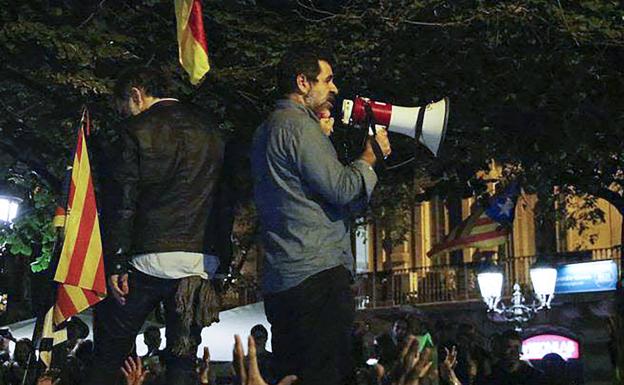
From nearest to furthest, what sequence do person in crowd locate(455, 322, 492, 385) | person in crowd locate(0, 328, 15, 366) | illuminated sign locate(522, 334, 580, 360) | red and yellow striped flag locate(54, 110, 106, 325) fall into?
1. red and yellow striped flag locate(54, 110, 106, 325)
2. person in crowd locate(455, 322, 492, 385)
3. person in crowd locate(0, 328, 15, 366)
4. illuminated sign locate(522, 334, 580, 360)

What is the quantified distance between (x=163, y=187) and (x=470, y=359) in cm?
555

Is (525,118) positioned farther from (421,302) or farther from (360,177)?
(421,302)

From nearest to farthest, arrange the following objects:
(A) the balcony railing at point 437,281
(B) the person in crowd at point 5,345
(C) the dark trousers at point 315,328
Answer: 1. (C) the dark trousers at point 315,328
2. (B) the person in crowd at point 5,345
3. (A) the balcony railing at point 437,281

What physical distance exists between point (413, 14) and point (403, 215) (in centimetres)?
1407

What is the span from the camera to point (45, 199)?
20797 mm

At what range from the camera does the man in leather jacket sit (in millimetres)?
5039

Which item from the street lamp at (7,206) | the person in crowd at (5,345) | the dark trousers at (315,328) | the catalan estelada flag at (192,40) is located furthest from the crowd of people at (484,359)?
the street lamp at (7,206)

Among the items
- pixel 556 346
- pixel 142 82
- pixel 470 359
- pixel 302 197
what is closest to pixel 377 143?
pixel 302 197

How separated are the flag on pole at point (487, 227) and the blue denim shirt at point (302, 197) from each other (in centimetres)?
1290

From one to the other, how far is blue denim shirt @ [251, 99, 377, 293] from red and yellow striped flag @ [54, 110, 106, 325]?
1.62 m

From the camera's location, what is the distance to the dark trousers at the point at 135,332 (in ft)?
16.6

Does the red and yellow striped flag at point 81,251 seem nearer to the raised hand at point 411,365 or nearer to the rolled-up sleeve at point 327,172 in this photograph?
the rolled-up sleeve at point 327,172

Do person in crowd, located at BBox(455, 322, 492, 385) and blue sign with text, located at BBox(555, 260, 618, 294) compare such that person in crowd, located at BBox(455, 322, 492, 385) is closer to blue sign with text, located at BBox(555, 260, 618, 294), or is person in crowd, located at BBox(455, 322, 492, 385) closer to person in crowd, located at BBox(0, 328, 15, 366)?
person in crowd, located at BBox(0, 328, 15, 366)

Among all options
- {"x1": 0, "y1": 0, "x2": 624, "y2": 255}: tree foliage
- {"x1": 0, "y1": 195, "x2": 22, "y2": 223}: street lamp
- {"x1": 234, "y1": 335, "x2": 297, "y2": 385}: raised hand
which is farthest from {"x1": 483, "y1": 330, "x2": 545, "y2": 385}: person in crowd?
{"x1": 0, "y1": 195, "x2": 22, "y2": 223}: street lamp
